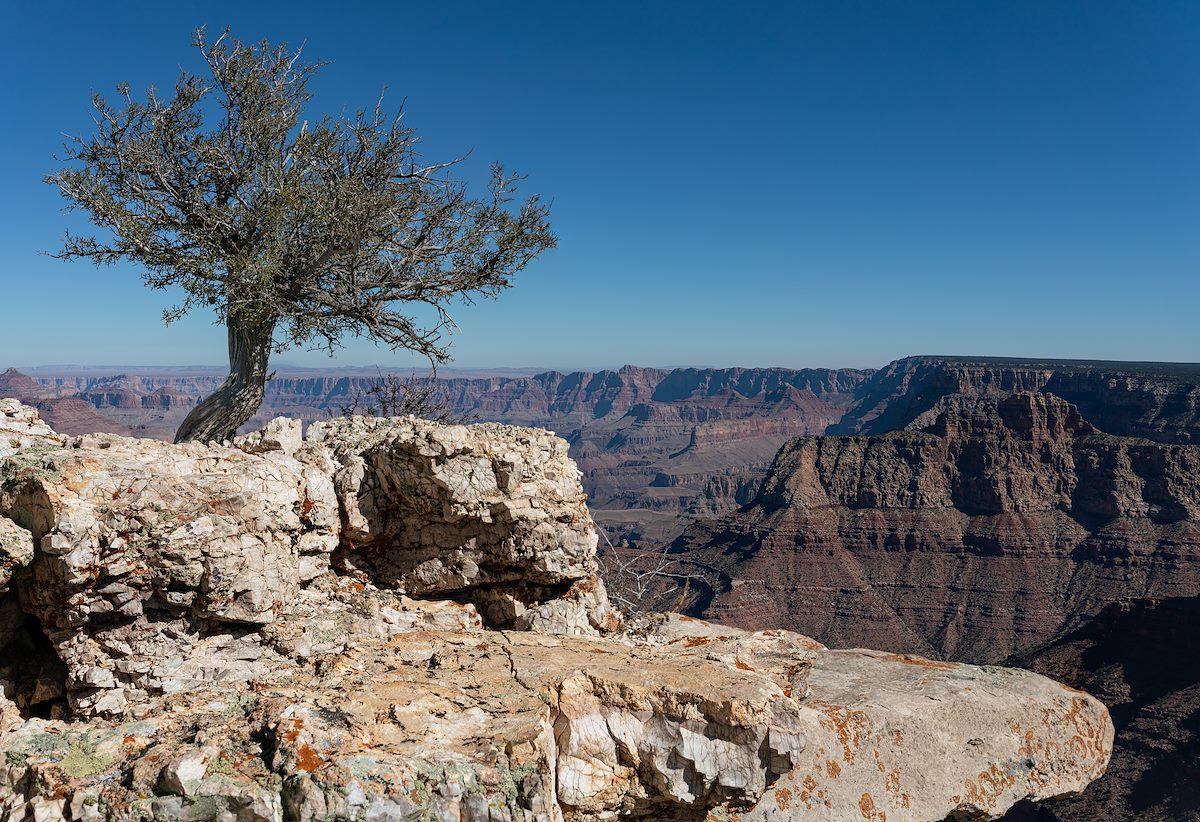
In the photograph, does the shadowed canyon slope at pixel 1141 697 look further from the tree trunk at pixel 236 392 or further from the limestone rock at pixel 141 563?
the limestone rock at pixel 141 563

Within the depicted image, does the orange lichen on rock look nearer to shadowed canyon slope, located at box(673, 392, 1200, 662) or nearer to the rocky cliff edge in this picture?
the rocky cliff edge

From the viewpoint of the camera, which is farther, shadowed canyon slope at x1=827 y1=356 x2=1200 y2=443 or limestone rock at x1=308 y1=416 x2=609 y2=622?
shadowed canyon slope at x1=827 y1=356 x2=1200 y2=443

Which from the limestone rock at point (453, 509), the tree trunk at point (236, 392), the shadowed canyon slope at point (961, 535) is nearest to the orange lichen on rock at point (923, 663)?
the limestone rock at point (453, 509)

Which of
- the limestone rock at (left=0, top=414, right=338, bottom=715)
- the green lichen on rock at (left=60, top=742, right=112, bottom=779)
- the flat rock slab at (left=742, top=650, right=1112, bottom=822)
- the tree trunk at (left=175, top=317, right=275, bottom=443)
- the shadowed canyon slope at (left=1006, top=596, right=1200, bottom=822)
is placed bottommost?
the shadowed canyon slope at (left=1006, top=596, right=1200, bottom=822)

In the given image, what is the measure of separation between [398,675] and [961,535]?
106 meters

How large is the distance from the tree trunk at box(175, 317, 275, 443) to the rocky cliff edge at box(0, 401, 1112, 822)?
1.59 meters

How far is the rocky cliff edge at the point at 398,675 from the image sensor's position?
3.72 m

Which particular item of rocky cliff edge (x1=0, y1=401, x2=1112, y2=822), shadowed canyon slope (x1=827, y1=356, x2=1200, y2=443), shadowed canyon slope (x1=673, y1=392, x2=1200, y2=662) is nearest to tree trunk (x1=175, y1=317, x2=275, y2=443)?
rocky cliff edge (x1=0, y1=401, x2=1112, y2=822)

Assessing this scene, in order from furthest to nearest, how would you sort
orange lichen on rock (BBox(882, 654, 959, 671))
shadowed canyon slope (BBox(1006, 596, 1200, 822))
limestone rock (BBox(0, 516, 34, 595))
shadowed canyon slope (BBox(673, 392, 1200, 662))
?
1. shadowed canyon slope (BBox(673, 392, 1200, 662))
2. shadowed canyon slope (BBox(1006, 596, 1200, 822))
3. orange lichen on rock (BBox(882, 654, 959, 671))
4. limestone rock (BBox(0, 516, 34, 595))

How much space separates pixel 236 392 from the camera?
8.12 meters

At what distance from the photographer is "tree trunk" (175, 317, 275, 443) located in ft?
25.8

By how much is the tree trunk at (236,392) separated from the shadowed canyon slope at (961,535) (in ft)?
248

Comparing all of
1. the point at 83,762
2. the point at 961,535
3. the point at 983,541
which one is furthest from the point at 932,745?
the point at 961,535

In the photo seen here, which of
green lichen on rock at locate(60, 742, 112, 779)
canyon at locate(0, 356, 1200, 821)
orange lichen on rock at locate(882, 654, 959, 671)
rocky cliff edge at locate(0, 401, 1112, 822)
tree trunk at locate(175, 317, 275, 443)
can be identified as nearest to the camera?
green lichen on rock at locate(60, 742, 112, 779)
